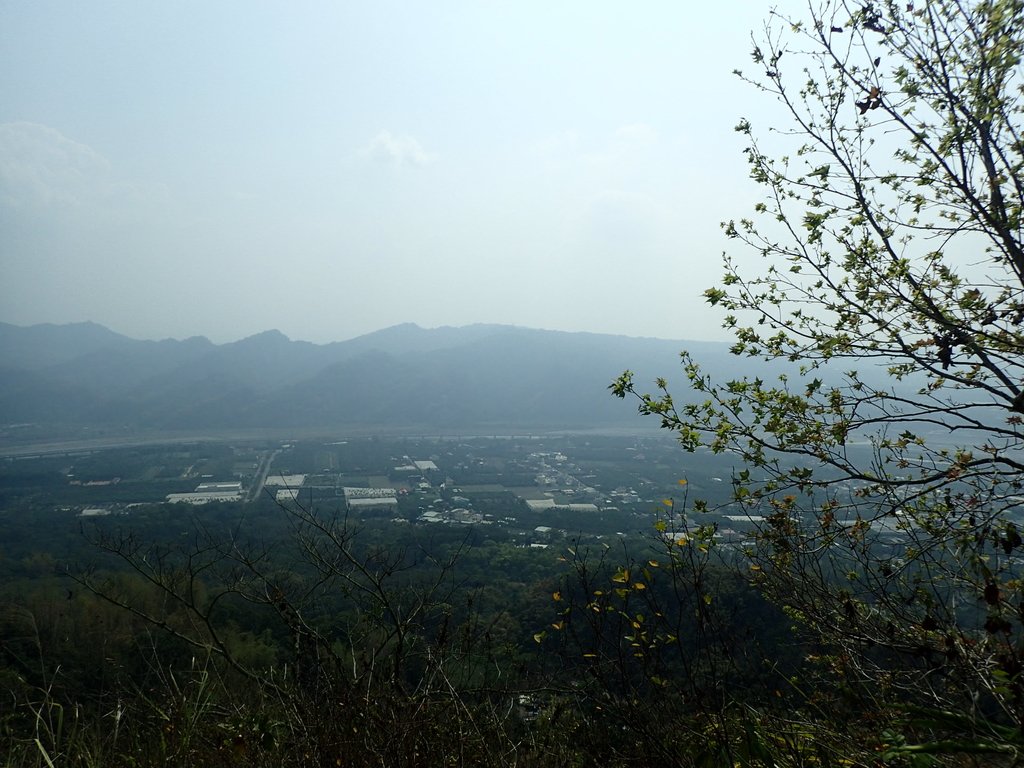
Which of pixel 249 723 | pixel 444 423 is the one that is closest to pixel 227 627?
pixel 249 723

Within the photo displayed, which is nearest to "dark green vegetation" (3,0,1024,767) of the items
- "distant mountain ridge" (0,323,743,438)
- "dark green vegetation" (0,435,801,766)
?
"dark green vegetation" (0,435,801,766)

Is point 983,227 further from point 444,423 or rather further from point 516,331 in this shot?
point 516,331

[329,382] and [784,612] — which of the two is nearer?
[784,612]

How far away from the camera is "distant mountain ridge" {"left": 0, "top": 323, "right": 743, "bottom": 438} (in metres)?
64.0

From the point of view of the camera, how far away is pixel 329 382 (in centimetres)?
7769

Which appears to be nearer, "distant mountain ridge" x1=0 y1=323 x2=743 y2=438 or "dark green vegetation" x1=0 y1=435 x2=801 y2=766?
"dark green vegetation" x1=0 y1=435 x2=801 y2=766

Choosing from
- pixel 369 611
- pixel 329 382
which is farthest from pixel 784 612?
pixel 329 382

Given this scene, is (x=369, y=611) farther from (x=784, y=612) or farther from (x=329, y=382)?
(x=329, y=382)

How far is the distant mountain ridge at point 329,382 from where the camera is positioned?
64.0 metres

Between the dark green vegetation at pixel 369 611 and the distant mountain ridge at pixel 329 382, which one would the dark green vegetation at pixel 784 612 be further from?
the distant mountain ridge at pixel 329 382

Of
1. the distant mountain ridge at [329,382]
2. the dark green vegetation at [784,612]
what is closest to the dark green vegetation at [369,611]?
the dark green vegetation at [784,612]

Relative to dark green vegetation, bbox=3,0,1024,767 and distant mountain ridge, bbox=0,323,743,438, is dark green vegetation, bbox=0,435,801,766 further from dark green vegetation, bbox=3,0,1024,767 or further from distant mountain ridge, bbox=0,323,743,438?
distant mountain ridge, bbox=0,323,743,438

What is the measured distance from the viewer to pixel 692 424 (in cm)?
414

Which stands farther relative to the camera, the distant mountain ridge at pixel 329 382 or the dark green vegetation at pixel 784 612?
the distant mountain ridge at pixel 329 382
